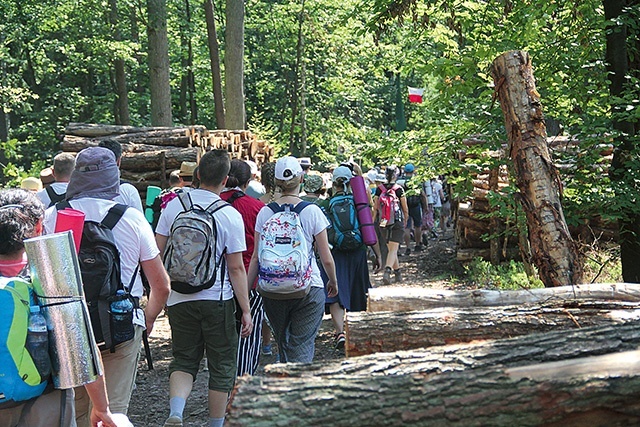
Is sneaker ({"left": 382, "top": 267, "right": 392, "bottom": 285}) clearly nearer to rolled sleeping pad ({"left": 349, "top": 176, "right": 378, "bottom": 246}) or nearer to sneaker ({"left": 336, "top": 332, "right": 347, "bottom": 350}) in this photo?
sneaker ({"left": 336, "top": 332, "right": 347, "bottom": 350})

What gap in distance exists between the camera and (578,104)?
890 centimetres

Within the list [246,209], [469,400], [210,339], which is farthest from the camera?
[246,209]

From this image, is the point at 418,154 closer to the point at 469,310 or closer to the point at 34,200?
the point at 469,310

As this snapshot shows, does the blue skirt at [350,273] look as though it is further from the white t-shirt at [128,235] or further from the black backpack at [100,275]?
the black backpack at [100,275]

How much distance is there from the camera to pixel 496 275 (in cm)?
1309

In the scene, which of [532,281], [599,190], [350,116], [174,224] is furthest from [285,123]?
[174,224]

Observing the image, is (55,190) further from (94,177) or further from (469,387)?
(469,387)

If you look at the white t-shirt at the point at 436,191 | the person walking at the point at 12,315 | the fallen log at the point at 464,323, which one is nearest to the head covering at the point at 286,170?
the fallen log at the point at 464,323

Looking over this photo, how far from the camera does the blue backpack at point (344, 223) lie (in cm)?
866

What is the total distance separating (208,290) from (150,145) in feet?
29.5

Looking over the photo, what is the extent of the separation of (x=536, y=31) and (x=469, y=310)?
4.85 m

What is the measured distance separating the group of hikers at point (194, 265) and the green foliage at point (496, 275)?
3.82 metres

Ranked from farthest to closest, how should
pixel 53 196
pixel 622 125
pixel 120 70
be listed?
1. pixel 120 70
2. pixel 622 125
3. pixel 53 196

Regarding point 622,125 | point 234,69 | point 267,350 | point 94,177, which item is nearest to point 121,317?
point 94,177
